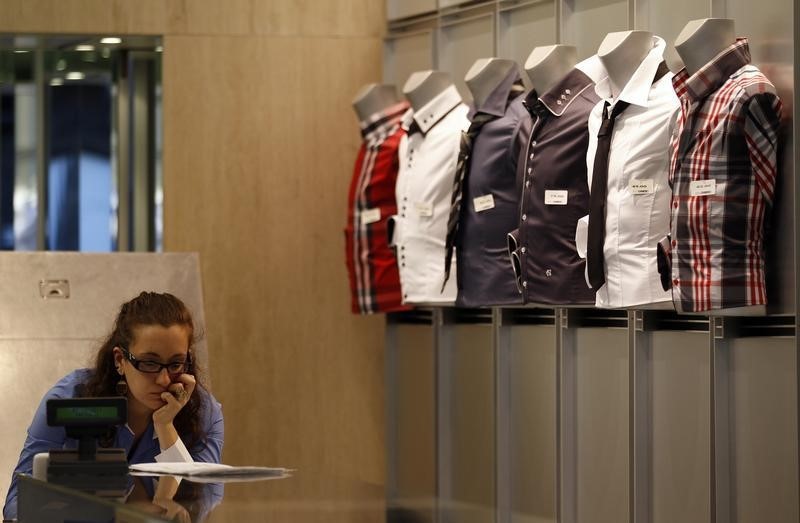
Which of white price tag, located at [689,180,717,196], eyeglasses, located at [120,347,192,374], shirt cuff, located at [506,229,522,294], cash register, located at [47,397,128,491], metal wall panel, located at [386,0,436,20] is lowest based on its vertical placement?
cash register, located at [47,397,128,491]

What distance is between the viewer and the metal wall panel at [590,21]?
471 cm

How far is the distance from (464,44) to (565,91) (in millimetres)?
1198

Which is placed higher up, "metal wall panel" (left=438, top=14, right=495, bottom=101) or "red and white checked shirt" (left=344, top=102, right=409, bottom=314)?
"metal wall panel" (left=438, top=14, right=495, bottom=101)

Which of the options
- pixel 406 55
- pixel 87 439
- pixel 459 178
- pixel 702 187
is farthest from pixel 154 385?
pixel 406 55

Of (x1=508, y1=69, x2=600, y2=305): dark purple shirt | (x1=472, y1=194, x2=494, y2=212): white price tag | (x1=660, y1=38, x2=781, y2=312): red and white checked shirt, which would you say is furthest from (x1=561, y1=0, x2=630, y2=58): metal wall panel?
(x1=660, y1=38, x2=781, y2=312): red and white checked shirt

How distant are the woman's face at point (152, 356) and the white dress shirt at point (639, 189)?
5.31 ft

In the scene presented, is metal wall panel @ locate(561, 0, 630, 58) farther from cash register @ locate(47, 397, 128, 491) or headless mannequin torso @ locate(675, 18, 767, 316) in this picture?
cash register @ locate(47, 397, 128, 491)

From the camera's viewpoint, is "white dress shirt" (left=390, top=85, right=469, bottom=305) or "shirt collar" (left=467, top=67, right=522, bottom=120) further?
"white dress shirt" (left=390, top=85, right=469, bottom=305)

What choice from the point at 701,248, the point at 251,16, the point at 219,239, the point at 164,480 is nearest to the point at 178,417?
the point at 164,480

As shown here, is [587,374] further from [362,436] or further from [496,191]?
[362,436]

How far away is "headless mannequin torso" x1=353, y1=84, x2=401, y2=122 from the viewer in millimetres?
5699

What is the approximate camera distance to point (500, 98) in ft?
16.3

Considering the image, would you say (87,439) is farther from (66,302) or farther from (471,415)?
(471,415)

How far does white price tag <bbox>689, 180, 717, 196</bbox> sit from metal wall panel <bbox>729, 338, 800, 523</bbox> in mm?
527
